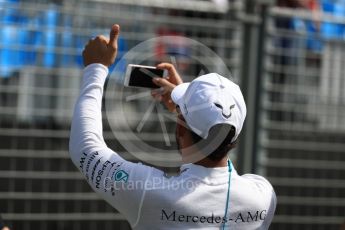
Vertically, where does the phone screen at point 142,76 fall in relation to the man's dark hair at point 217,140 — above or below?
above

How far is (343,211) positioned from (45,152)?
104 inches

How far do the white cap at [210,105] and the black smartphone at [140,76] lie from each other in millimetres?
545

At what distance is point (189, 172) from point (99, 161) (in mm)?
305

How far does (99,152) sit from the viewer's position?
261 cm

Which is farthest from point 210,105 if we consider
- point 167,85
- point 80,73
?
point 80,73

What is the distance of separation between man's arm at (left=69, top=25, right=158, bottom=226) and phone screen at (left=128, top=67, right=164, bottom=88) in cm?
38

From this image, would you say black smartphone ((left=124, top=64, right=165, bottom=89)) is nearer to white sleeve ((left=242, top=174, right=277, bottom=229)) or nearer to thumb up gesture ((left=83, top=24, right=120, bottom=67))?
thumb up gesture ((left=83, top=24, right=120, bottom=67))

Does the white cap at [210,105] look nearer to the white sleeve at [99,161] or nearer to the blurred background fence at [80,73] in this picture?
the white sleeve at [99,161]

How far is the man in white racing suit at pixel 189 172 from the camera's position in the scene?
253 cm

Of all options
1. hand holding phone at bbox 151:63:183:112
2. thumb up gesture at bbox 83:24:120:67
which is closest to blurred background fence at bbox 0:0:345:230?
hand holding phone at bbox 151:63:183:112

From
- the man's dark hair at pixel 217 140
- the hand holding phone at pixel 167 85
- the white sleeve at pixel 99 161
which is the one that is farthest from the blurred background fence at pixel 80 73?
the man's dark hair at pixel 217 140

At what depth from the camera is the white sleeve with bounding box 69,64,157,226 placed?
2.53 m

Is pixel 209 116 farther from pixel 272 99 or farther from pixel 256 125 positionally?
pixel 272 99

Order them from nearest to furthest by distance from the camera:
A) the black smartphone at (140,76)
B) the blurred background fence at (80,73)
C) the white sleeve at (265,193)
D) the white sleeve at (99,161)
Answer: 1. the white sleeve at (99,161)
2. the white sleeve at (265,193)
3. the black smartphone at (140,76)
4. the blurred background fence at (80,73)
